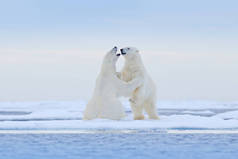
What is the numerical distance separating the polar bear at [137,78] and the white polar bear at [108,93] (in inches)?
8.0

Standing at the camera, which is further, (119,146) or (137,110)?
(137,110)

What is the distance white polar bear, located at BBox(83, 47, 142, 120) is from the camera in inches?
331

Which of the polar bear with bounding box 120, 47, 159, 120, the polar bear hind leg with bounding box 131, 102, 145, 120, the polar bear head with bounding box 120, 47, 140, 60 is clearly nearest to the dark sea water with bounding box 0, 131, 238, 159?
the polar bear with bounding box 120, 47, 159, 120

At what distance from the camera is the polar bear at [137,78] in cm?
870

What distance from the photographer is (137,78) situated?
28.1 feet

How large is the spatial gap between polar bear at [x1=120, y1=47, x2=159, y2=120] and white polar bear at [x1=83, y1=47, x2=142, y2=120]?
0.66 feet

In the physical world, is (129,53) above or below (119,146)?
above

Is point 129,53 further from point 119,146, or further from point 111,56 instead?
point 119,146

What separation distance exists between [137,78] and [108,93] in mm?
614

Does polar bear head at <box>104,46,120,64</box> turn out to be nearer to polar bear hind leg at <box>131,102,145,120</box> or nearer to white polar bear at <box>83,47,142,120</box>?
white polar bear at <box>83,47,142,120</box>

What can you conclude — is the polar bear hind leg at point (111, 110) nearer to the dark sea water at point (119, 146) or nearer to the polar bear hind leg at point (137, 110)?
the polar bear hind leg at point (137, 110)

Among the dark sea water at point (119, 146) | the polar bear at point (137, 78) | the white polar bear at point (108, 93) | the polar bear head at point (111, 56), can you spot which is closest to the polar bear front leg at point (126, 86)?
the white polar bear at point (108, 93)

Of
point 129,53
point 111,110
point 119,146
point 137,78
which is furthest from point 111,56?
point 119,146

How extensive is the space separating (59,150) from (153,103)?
4078 millimetres
